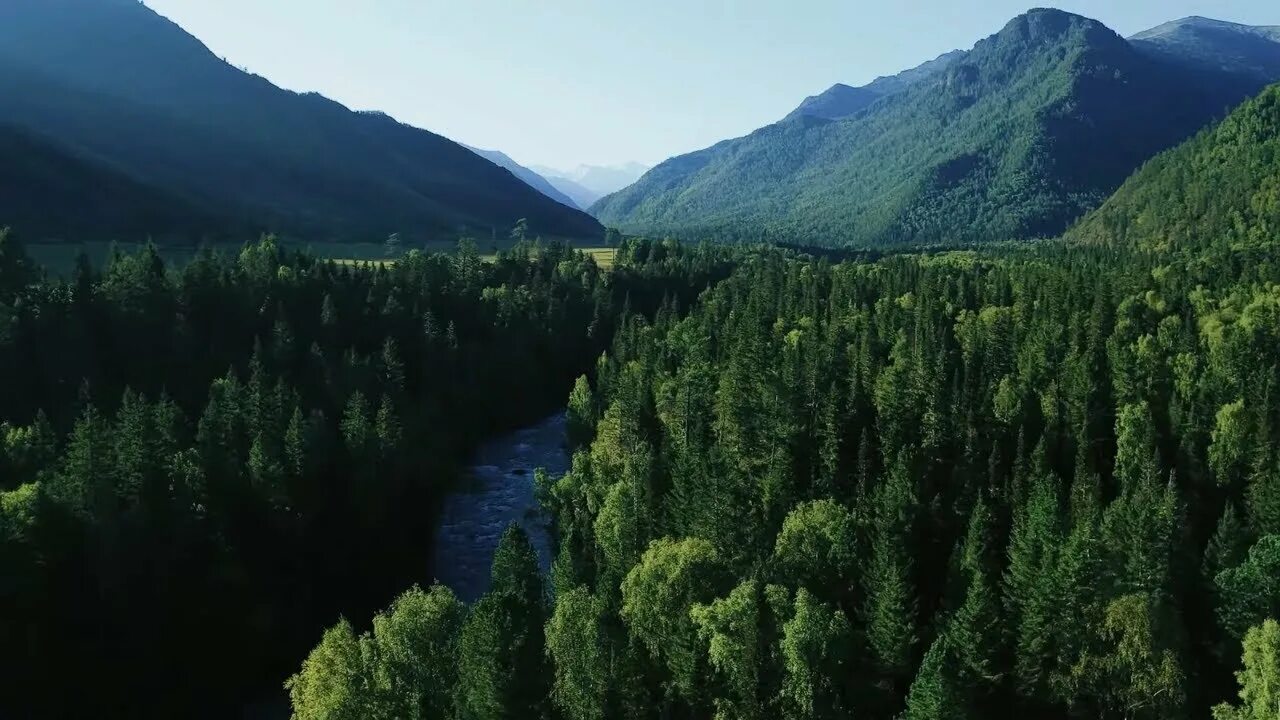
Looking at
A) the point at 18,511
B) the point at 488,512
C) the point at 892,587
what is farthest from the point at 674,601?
the point at 488,512

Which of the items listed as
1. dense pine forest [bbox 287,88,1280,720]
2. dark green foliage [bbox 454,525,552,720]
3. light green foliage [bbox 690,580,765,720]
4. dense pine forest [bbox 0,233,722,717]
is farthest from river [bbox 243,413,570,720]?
light green foliage [bbox 690,580,765,720]

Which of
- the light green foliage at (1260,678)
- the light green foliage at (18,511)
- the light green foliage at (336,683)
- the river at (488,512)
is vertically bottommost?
the river at (488,512)

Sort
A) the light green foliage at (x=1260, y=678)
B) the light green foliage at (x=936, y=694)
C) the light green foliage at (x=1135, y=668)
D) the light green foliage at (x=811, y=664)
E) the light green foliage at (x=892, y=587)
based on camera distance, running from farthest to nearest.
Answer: the light green foliage at (x=892, y=587) → the light green foliage at (x=811, y=664) → the light green foliage at (x=1135, y=668) → the light green foliage at (x=936, y=694) → the light green foliage at (x=1260, y=678)

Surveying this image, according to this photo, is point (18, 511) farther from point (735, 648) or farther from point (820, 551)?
point (820, 551)

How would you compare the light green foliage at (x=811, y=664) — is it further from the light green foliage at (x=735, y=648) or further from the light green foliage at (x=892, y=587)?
the light green foliage at (x=892, y=587)

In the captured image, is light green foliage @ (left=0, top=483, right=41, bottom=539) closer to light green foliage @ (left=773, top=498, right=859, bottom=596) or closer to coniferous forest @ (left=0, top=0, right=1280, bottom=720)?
coniferous forest @ (left=0, top=0, right=1280, bottom=720)

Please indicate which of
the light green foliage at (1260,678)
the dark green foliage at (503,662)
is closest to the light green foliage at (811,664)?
the dark green foliage at (503,662)

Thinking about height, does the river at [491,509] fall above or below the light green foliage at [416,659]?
below

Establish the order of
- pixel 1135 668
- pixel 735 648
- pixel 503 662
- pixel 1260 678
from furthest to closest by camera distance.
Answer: pixel 735 648, pixel 503 662, pixel 1135 668, pixel 1260 678

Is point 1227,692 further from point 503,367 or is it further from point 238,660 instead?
point 503,367
